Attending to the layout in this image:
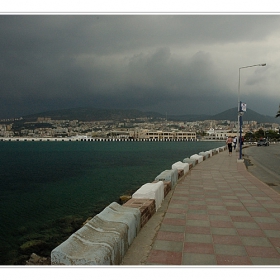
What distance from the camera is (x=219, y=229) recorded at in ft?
15.6

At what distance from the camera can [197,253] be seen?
150 inches

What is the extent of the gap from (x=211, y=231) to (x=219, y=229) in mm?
191

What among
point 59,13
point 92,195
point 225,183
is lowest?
point 92,195

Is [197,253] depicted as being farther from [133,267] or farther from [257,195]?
[257,195]

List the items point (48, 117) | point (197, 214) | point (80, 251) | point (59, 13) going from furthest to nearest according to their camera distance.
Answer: point (48, 117) → point (197, 214) → point (59, 13) → point (80, 251)

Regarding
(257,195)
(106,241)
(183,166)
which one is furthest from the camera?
(183,166)

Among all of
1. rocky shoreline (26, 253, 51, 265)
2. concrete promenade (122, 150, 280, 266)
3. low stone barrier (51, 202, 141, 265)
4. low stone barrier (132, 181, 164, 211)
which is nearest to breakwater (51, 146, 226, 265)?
low stone barrier (51, 202, 141, 265)

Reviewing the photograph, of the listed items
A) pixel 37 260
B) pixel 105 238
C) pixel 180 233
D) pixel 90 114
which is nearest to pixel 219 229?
pixel 180 233

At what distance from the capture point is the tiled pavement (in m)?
3.69

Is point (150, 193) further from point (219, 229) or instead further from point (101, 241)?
point (101, 241)

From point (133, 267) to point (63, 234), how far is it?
6028mm

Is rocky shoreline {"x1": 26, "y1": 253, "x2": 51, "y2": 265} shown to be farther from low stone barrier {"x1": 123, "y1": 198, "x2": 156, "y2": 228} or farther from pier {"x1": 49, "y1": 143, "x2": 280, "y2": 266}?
pier {"x1": 49, "y1": 143, "x2": 280, "y2": 266}

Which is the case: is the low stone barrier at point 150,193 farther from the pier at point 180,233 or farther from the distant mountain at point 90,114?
the distant mountain at point 90,114

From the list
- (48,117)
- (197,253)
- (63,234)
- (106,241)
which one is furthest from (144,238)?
(48,117)
